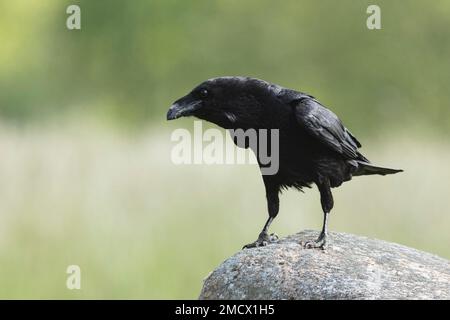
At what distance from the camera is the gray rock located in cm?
561

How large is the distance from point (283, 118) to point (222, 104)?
0.50 meters

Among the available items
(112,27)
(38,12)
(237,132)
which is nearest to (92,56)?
(112,27)

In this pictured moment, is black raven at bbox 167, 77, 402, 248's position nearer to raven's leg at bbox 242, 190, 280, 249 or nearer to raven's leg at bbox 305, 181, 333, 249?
raven's leg at bbox 305, 181, 333, 249

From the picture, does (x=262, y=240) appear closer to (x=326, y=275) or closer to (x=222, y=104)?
(x=326, y=275)

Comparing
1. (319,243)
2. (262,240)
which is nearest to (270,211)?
(262,240)

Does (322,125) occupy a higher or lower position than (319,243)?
higher

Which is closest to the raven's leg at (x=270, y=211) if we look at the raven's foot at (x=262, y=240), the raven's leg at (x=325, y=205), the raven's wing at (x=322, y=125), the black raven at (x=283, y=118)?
the raven's foot at (x=262, y=240)

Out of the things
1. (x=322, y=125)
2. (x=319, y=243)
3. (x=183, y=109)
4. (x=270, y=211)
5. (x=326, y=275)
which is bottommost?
(x=326, y=275)

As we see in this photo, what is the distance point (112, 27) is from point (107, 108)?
7.86 ft

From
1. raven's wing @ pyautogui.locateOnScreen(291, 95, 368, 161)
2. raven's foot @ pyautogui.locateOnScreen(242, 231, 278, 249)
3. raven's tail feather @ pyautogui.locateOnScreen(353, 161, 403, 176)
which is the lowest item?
raven's foot @ pyautogui.locateOnScreen(242, 231, 278, 249)

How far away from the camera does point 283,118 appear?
634cm

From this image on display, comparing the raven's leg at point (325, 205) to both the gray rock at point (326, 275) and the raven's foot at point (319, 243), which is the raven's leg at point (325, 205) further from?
the gray rock at point (326, 275)

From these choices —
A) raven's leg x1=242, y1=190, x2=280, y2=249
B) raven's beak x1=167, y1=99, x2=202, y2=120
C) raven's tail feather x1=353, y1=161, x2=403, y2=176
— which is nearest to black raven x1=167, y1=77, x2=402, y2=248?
raven's beak x1=167, y1=99, x2=202, y2=120

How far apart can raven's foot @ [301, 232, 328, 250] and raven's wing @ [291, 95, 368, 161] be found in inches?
28.5
